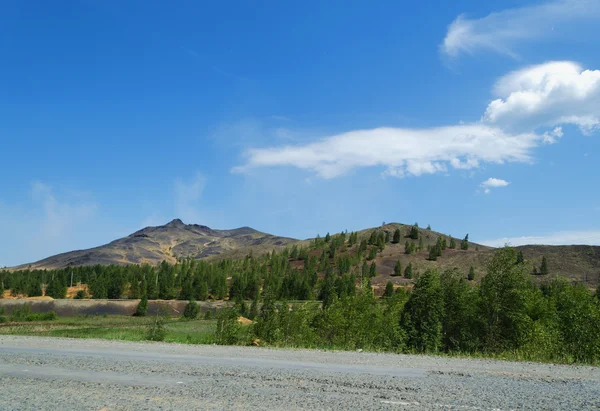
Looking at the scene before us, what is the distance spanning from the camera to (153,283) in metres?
157

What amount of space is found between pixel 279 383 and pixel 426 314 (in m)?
38.6

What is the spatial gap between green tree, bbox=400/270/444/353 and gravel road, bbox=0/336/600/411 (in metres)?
29.5

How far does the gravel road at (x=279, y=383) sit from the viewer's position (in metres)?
10.0

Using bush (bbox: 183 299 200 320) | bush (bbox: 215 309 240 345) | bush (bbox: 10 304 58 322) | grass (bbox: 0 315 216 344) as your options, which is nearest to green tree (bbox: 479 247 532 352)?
bush (bbox: 215 309 240 345)

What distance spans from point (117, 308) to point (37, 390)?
125 metres

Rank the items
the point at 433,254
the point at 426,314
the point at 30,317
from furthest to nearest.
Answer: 1. the point at 433,254
2. the point at 30,317
3. the point at 426,314

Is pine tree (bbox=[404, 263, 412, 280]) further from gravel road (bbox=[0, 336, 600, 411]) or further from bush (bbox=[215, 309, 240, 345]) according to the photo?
gravel road (bbox=[0, 336, 600, 411])

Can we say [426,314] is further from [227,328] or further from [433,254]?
[433,254]

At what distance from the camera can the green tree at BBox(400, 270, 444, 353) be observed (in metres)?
47.6

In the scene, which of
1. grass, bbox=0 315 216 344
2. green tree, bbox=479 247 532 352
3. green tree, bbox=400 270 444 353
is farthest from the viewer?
green tree, bbox=400 270 444 353

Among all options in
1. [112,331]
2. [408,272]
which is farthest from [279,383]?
[408,272]

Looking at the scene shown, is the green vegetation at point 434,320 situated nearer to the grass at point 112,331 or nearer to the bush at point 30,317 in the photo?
the grass at point 112,331

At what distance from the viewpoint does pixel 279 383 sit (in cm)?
1241

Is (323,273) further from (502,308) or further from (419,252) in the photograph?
(502,308)
